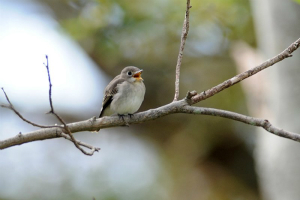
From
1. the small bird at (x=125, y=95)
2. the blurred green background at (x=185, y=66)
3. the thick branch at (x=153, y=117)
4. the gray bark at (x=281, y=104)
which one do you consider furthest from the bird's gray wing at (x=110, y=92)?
the blurred green background at (x=185, y=66)

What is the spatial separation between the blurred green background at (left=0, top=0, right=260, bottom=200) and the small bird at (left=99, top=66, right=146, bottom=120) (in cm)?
338

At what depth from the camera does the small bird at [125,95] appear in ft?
15.4

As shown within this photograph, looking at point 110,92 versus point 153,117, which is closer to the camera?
point 153,117

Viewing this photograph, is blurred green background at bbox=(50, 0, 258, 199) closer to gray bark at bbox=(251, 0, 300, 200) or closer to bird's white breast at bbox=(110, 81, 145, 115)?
gray bark at bbox=(251, 0, 300, 200)

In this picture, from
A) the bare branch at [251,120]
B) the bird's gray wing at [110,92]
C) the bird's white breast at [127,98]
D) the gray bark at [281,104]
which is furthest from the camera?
the gray bark at [281,104]

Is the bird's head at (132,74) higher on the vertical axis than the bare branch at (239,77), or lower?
lower

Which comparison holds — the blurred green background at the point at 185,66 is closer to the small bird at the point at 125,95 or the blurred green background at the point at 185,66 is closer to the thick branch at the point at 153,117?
the small bird at the point at 125,95

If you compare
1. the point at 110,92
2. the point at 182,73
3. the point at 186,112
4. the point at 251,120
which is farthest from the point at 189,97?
the point at 182,73

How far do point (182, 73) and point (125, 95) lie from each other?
14.3ft

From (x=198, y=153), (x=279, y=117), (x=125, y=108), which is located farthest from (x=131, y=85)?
(x=198, y=153)

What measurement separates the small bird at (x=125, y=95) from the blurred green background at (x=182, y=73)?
338 centimetres

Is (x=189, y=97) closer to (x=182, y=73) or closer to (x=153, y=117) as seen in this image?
(x=153, y=117)

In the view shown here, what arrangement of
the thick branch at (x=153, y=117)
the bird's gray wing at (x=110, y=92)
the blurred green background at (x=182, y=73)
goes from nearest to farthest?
the thick branch at (x=153, y=117) → the bird's gray wing at (x=110, y=92) → the blurred green background at (x=182, y=73)

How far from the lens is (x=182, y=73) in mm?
9062
